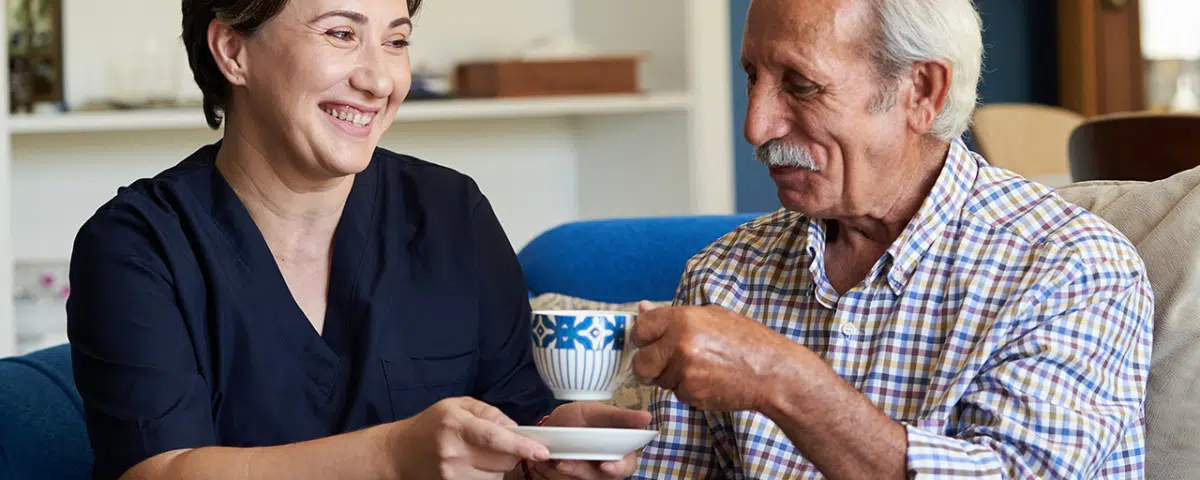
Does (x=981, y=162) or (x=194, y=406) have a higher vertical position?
(x=981, y=162)

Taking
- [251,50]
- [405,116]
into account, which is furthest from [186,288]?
[405,116]

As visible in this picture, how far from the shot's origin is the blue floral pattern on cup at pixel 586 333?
1.34 metres

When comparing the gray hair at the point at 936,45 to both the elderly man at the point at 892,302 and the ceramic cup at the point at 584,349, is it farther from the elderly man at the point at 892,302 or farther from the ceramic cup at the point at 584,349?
the ceramic cup at the point at 584,349

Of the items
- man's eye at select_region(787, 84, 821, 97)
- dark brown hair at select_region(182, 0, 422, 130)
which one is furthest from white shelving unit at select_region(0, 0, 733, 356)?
man's eye at select_region(787, 84, 821, 97)

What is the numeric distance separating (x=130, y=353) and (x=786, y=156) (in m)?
0.74

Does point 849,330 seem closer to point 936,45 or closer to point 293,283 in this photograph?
point 936,45

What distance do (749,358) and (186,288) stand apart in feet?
2.34

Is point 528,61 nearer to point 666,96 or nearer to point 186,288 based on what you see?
point 666,96

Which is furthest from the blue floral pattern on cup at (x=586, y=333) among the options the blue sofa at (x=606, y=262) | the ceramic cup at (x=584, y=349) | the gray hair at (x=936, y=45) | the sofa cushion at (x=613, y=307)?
the blue sofa at (x=606, y=262)

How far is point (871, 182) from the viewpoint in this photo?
1537 millimetres

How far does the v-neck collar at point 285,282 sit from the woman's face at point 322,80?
9 centimetres

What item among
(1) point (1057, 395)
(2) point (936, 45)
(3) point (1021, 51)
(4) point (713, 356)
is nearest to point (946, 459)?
(1) point (1057, 395)

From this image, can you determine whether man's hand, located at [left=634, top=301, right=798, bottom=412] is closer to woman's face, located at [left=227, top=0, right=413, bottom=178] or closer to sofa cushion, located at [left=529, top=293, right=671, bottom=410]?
woman's face, located at [left=227, top=0, right=413, bottom=178]

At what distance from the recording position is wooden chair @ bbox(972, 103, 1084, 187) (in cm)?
445
